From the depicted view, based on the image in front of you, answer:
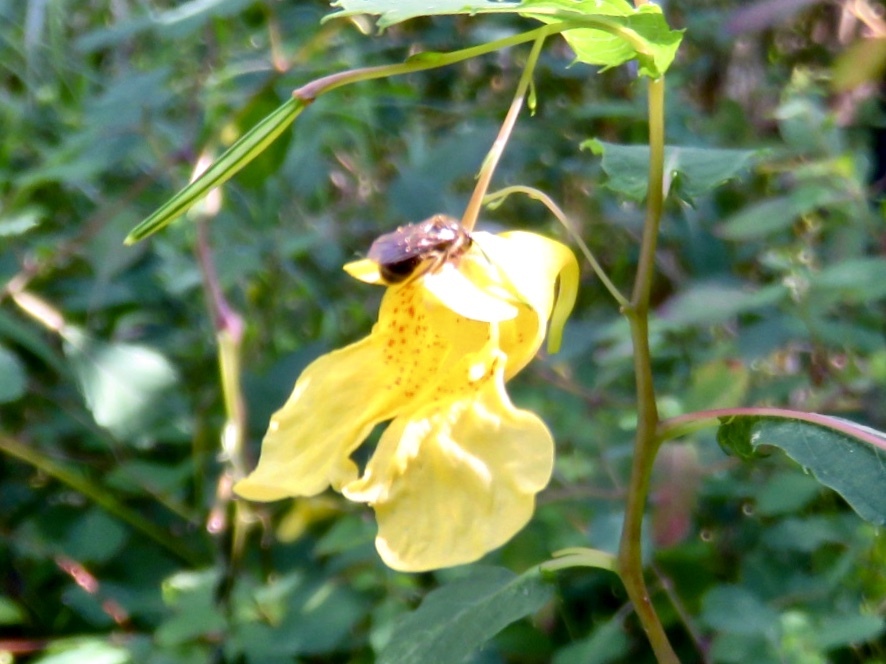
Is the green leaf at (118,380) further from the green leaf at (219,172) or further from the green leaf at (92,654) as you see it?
the green leaf at (219,172)

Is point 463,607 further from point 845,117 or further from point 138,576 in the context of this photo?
point 845,117

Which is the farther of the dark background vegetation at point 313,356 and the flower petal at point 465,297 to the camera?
the dark background vegetation at point 313,356

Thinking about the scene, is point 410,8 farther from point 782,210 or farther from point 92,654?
point 782,210

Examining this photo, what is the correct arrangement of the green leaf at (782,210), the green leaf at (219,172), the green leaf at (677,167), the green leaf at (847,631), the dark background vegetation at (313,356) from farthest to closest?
1. the green leaf at (782,210)
2. the dark background vegetation at (313,356)
3. the green leaf at (847,631)
4. the green leaf at (677,167)
5. the green leaf at (219,172)

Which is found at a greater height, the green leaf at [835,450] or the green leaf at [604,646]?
the green leaf at [835,450]

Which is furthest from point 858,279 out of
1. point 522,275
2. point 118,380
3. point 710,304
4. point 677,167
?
point 118,380

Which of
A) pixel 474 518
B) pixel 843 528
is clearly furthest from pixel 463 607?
pixel 843 528

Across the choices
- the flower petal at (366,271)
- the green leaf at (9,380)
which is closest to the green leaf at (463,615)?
the flower petal at (366,271)

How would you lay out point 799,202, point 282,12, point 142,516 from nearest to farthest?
point 799,202 < point 142,516 < point 282,12
